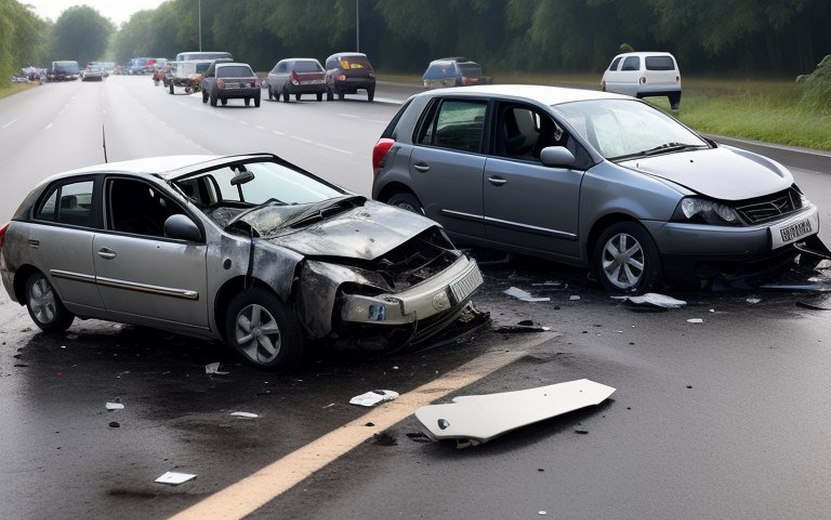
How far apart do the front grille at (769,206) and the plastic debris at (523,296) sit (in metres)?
1.73

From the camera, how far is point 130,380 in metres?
7.27

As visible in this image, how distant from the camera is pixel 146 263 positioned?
782 cm

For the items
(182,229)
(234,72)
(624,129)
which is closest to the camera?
(182,229)

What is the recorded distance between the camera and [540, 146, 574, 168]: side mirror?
9238 mm

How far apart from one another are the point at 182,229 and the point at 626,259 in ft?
12.0

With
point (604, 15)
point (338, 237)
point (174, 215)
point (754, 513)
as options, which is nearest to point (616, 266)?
point (338, 237)

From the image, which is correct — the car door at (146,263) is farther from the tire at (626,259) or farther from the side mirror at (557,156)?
the tire at (626,259)

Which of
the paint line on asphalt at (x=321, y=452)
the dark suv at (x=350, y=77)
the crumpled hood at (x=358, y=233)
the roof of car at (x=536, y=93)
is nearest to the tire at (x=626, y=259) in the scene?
the roof of car at (x=536, y=93)

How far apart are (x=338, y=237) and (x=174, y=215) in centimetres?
121

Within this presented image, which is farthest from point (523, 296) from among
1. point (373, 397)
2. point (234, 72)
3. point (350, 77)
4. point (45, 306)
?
point (350, 77)

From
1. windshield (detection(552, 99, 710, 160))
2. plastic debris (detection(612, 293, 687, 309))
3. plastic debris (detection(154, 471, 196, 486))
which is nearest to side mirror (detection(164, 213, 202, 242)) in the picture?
plastic debris (detection(154, 471, 196, 486))

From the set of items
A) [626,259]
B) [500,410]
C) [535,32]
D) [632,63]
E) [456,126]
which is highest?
[535,32]

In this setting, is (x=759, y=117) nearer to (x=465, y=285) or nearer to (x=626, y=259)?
(x=626, y=259)

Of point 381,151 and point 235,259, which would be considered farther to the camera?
point 381,151
